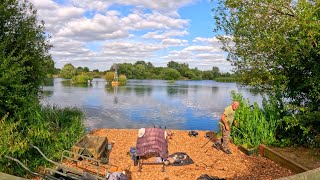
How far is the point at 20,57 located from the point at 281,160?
24.6 ft

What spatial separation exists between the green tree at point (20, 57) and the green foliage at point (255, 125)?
6561 millimetres

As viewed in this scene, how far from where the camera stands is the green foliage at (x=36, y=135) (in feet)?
20.9

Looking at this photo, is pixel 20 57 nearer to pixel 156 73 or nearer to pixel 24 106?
pixel 24 106

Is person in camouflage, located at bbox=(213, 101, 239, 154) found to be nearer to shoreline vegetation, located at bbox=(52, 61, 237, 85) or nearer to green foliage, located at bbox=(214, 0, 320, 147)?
green foliage, located at bbox=(214, 0, 320, 147)

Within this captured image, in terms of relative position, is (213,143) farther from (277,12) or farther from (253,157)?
(277,12)

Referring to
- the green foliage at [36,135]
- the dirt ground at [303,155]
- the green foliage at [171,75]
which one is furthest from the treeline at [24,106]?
the green foliage at [171,75]

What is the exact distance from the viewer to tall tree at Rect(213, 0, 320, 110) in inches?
305

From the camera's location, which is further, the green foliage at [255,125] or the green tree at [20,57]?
the green foliage at [255,125]

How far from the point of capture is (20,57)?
7.94 meters

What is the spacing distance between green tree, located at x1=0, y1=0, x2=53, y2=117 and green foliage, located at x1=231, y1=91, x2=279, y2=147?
6561mm

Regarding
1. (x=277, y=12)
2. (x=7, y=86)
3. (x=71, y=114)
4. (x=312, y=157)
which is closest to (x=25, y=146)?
(x=7, y=86)

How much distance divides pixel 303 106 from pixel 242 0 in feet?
15.3

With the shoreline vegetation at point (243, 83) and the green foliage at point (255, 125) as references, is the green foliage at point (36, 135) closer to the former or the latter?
the shoreline vegetation at point (243, 83)

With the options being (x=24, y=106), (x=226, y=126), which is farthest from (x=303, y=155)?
(x=24, y=106)
